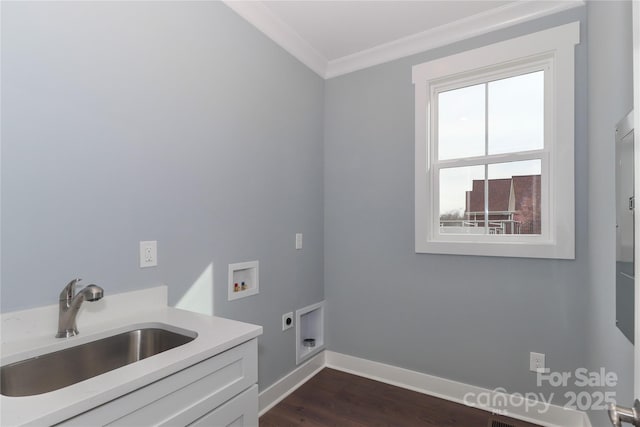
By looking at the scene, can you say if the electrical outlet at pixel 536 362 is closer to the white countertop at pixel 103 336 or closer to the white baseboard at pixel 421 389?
the white baseboard at pixel 421 389

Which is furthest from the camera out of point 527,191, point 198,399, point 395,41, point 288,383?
point 395,41

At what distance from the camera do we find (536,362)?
6.63 ft

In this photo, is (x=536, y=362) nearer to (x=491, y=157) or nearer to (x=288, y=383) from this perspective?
(x=491, y=157)

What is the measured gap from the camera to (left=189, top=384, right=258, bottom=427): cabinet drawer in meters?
1.07

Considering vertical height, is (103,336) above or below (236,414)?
above

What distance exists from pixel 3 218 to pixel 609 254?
2.41 metres

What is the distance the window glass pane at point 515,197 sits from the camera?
2115 millimetres

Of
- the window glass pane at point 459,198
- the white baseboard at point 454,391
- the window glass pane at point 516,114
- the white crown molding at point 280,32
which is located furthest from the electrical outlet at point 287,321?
the white crown molding at point 280,32

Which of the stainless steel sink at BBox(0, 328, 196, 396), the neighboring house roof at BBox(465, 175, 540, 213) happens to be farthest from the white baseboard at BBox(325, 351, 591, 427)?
the stainless steel sink at BBox(0, 328, 196, 396)

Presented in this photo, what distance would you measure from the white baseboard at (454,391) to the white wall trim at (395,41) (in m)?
2.44

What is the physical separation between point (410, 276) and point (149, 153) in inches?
76.0

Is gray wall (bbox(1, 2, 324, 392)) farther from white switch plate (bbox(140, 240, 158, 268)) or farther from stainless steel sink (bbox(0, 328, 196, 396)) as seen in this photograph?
stainless steel sink (bbox(0, 328, 196, 396))

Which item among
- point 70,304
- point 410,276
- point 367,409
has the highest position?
point 70,304

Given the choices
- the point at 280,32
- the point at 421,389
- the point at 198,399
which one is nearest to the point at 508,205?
the point at 421,389
